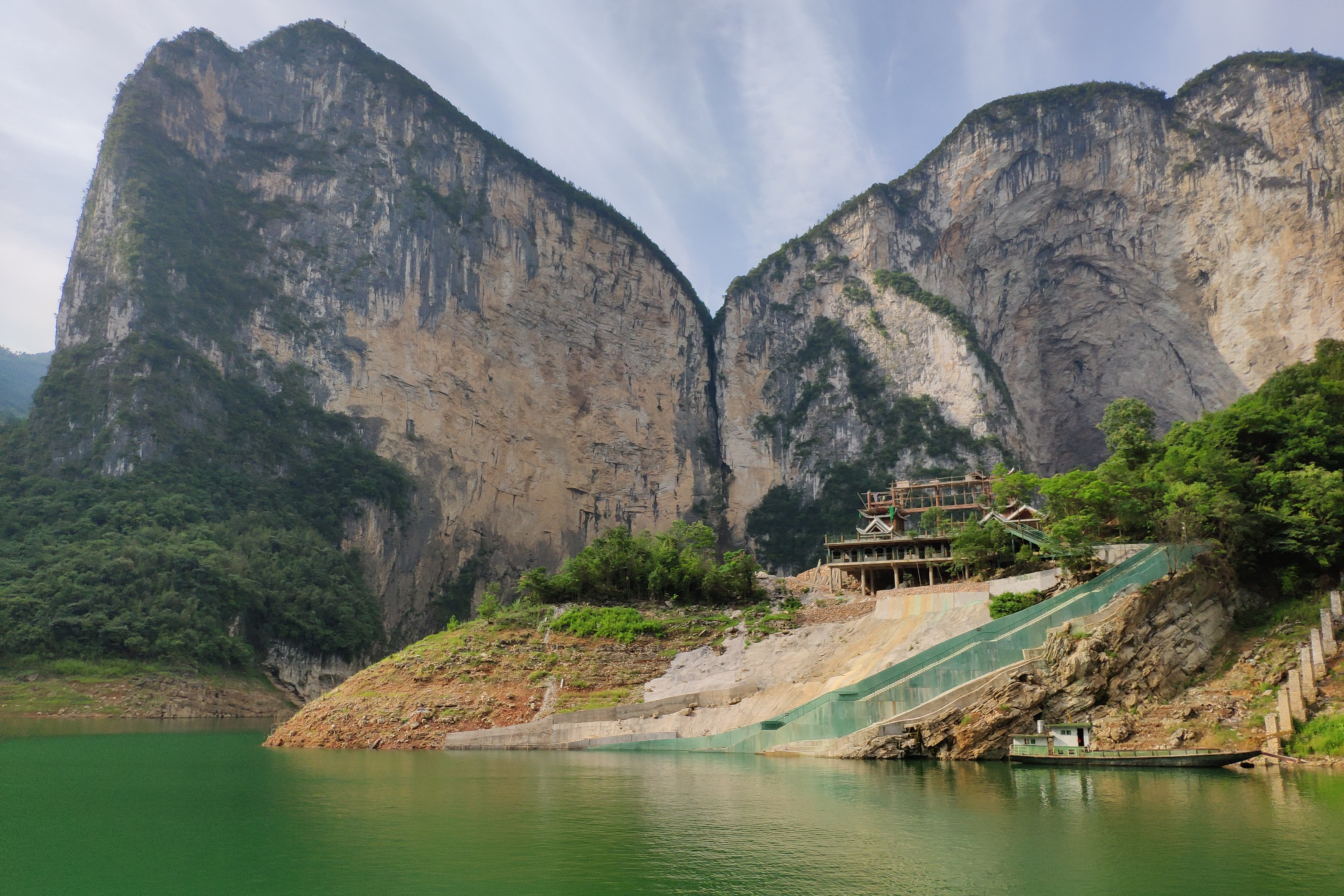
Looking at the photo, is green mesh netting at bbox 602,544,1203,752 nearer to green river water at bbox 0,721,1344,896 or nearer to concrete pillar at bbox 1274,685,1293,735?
green river water at bbox 0,721,1344,896

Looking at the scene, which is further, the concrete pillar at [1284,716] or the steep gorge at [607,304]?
the steep gorge at [607,304]

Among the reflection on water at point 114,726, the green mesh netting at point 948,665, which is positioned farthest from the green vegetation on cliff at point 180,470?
the green mesh netting at point 948,665

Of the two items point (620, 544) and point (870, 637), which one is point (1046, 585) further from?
point (620, 544)

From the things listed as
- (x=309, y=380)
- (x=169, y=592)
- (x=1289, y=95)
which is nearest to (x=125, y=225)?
(x=309, y=380)

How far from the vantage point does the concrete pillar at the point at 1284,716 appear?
21.8m

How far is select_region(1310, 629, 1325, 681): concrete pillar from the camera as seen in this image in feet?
75.6

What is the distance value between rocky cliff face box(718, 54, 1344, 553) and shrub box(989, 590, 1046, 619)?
2039 inches

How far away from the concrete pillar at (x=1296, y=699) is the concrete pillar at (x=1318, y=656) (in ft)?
1.43

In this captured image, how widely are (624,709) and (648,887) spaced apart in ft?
73.8

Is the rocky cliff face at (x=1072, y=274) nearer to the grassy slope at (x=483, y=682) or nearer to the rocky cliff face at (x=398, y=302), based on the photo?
the rocky cliff face at (x=398, y=302)

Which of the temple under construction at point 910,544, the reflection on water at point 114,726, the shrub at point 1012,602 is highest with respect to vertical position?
the temple under construction at point 910,544

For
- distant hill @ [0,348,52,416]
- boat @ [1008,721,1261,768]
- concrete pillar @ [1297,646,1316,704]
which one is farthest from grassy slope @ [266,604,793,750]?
distant hill @ [0,348,52,416]

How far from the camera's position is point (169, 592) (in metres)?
56.4

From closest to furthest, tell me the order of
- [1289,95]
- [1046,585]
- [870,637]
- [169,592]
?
1. [1046,585]
2. [870,637]
3. [169,592]
4. [1289,95]
